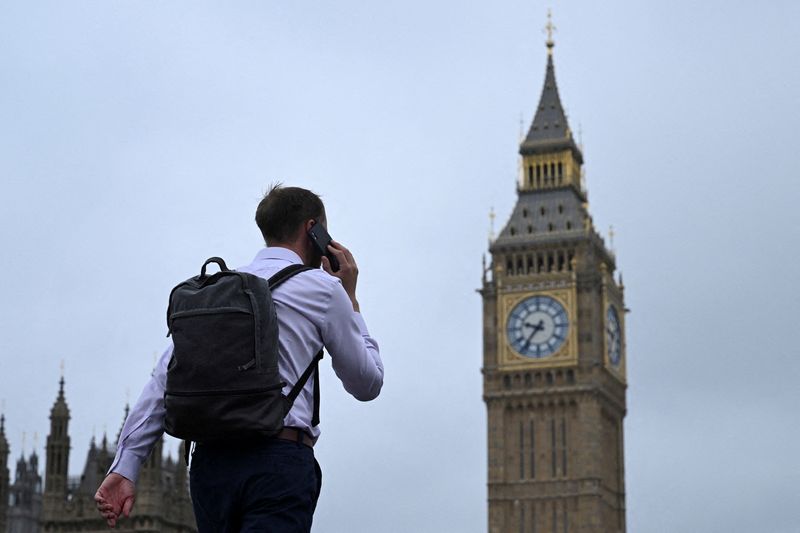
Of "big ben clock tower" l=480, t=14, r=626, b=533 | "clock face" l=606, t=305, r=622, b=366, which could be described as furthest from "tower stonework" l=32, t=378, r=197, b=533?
"clock face" l=606, t=305, r=622, b=366

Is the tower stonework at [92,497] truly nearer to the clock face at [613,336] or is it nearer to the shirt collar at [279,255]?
the clock face at [613,336]

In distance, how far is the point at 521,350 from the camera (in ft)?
268

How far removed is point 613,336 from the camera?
84.9 meters

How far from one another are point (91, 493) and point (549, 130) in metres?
35.3

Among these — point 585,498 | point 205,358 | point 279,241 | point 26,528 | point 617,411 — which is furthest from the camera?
point 617,411

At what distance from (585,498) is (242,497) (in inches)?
2961

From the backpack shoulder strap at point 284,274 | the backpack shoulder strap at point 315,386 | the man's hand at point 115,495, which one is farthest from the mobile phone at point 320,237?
the man's hand at point 115,495

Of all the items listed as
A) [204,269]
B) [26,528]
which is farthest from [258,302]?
[26,528]

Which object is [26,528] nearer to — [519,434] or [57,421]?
[57,421]

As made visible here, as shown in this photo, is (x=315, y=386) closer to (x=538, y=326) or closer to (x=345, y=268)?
(x=345, y=268)

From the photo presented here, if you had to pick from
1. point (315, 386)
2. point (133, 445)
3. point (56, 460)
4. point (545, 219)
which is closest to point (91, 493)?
point (56, 460)

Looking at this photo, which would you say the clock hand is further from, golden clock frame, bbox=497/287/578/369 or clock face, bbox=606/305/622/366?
clock face, bbox=606/305/622/366

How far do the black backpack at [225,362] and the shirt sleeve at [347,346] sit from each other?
32 centimetres

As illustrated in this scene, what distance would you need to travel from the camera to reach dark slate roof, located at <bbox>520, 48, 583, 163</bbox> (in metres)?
85.6
